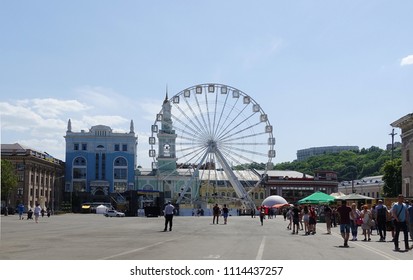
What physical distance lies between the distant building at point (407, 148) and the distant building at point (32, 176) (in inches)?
2439

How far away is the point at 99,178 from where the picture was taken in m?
139

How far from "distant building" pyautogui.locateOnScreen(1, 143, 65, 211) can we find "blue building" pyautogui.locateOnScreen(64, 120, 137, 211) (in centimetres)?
424

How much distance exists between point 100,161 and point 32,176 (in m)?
22.4

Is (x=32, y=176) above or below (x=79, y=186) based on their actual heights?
above

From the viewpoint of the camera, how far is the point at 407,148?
6394 centimetres

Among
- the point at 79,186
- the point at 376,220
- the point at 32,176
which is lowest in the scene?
the point at 376,220

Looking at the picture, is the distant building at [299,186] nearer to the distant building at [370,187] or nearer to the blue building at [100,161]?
the distant building at [370,187]

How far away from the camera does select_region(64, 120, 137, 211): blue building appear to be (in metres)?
139

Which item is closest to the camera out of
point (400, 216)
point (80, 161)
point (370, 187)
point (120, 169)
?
point (400, 216)

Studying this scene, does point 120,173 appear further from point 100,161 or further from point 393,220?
point 393,220

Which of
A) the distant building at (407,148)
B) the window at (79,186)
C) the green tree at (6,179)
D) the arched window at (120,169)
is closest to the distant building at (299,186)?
the arched window at (120,169)

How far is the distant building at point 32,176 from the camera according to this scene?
4537 inches

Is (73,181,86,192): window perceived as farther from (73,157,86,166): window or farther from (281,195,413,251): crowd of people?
(281,195,413,251): crowd of people

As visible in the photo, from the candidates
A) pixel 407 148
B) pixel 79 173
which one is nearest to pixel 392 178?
pixel 407 148
